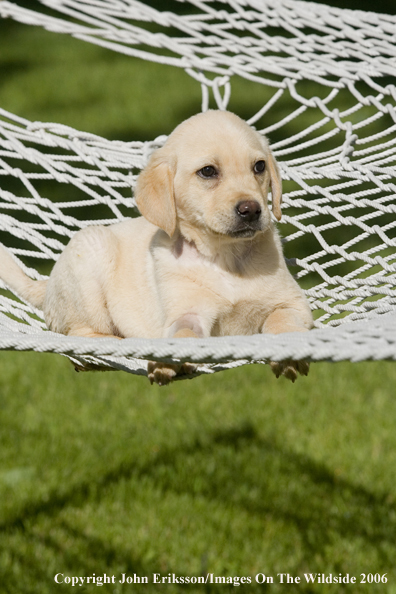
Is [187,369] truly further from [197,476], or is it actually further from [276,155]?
[197,476]

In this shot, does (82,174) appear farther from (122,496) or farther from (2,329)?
(122,496)

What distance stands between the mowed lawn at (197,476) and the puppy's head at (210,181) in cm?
160

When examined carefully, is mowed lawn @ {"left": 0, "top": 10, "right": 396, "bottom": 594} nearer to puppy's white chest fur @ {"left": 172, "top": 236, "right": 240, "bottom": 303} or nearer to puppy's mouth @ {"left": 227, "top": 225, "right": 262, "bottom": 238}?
puppy's white chest fur @ {"left": 172, "top": 236, "right": 240, "bottom": 303}

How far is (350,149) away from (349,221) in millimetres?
533

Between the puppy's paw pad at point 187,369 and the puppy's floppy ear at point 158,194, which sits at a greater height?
the puppy's floppy ear at point 158,194

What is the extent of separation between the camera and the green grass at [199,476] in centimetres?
327

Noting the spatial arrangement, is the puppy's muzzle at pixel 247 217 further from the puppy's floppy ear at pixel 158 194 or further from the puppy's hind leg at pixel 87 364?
the puppy's hind leg at pixel 87 364

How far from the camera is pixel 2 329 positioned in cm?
204

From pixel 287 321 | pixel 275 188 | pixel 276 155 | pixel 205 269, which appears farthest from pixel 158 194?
pixel 276 155

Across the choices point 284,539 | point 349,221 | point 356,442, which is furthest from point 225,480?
point 349,221

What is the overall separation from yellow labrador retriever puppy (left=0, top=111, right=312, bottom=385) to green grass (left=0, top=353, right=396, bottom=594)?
3.97 feet

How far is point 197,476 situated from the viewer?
148 inches

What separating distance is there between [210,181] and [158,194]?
0.17 meters

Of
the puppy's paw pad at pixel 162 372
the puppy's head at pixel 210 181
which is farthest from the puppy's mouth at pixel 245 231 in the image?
the puppy's paw pad at pixel 162 372
